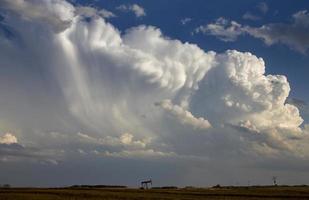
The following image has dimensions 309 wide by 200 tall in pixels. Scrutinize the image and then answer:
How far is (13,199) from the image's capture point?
81812mm

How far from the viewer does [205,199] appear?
9544 centimetres

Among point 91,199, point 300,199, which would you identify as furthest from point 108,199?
point 300,199

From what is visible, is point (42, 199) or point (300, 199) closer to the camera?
point (42, 199)

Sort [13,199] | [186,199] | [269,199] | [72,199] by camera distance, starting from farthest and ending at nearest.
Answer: [269,199] < [186,199] < [72,199] < [13,199]

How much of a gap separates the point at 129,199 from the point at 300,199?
37.7 metres

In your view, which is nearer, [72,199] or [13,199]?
[13,199]

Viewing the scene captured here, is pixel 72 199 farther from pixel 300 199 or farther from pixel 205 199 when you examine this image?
pixel 300 199

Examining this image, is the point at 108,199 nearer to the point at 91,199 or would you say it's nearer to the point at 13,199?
the point at 91,199

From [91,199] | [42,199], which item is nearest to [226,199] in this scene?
[91,199]

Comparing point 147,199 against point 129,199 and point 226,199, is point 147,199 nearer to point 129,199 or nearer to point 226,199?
point 129,199

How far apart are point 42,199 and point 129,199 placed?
16514 mm

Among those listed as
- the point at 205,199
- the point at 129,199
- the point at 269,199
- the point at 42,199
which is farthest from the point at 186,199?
the point at 42,199

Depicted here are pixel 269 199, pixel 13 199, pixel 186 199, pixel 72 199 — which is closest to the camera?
pixel 13 199

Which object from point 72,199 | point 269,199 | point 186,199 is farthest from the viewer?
point 269,199
